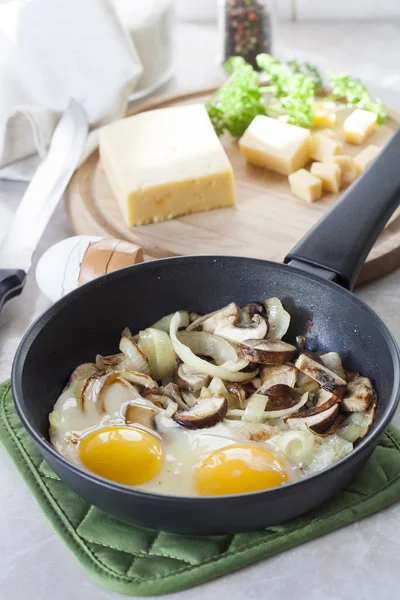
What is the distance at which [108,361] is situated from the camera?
157cm

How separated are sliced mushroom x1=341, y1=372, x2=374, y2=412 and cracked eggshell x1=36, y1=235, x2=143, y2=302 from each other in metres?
0.62

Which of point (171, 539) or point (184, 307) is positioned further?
point (184, 307)

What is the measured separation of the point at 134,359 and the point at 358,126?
121 centimetres

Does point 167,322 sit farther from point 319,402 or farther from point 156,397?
point 319,402

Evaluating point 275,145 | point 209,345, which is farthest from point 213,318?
point 275,145

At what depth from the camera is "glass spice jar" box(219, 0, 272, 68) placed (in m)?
2.70

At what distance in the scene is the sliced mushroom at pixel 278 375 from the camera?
4.85 ft

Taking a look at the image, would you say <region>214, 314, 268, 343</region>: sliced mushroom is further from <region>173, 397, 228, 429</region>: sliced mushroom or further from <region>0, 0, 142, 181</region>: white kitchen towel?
<region>0, 0, 142, 181</region>: white kitchen towel

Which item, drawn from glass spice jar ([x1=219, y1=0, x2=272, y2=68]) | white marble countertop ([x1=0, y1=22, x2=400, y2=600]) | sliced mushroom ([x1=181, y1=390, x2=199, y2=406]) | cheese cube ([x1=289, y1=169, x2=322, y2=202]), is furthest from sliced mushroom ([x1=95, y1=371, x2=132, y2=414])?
glass spice jar ([x1=219, y1=0, x2=272, y2=68])

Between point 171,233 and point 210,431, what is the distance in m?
0.88

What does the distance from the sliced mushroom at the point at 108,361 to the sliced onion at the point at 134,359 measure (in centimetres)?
1

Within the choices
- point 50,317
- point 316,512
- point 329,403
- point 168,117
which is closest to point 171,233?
point 168,117

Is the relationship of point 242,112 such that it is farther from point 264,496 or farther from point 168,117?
point 264,496

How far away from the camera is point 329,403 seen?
4.60 ft
